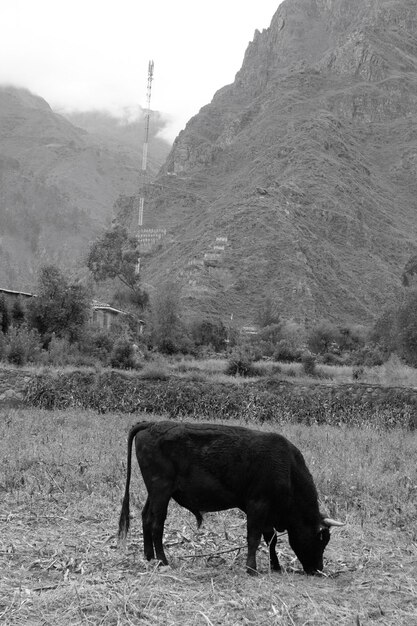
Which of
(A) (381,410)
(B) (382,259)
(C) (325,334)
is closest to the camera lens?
(A) (381,410)

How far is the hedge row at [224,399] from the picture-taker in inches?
901

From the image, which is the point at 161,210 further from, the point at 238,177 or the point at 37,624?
the point at 37,624

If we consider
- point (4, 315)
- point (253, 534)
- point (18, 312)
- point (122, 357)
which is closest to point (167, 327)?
point (18, 312)

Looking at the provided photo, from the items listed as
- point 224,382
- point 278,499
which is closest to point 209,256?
point 224,382

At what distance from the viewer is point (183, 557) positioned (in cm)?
684

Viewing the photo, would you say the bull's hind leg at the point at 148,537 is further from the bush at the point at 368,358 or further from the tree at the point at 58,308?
the bush at the point at 368,358

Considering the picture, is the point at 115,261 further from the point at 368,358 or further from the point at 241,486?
the point at 241,486

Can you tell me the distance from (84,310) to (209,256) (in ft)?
194

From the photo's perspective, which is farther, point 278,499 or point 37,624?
point 278,499

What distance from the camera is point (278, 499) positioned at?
6.55 meters

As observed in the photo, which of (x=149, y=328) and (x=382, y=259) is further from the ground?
(x=382, y=259)

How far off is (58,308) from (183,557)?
134ft

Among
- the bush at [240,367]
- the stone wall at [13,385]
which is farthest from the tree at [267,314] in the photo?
the stone wall at [13,385]

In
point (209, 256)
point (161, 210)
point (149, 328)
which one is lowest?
point (149, 328)
